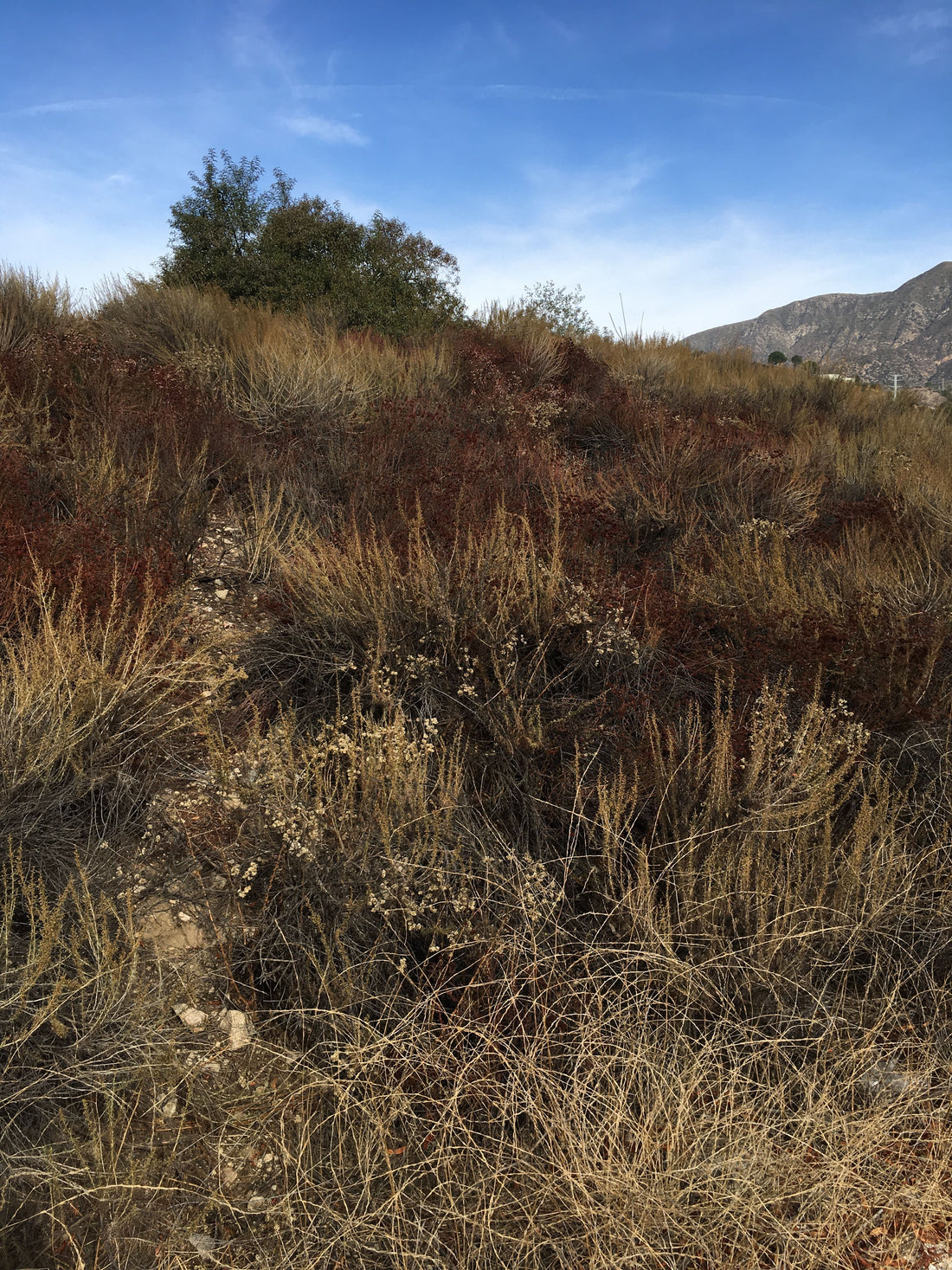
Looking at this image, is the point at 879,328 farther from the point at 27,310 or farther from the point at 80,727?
the point at 80,727

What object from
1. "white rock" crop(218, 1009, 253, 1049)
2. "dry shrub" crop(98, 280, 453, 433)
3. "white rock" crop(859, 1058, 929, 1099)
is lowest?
"white rock" crop(859, 1058, 929, 1099)

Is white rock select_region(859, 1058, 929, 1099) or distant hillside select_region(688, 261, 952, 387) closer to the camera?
white rock select_region(859, 1058, 929, 1099)

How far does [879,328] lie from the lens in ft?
223

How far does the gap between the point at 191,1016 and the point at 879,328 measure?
82297 mm

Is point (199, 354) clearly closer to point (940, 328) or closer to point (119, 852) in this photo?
point (119, 852)

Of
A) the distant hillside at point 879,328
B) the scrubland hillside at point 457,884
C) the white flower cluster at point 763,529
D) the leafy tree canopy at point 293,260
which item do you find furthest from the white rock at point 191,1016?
the distant hillside at point 879,328

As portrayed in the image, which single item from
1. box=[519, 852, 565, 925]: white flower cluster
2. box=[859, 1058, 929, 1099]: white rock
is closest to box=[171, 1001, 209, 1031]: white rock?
box=[519, 852, 565, 925]: white flower cluster

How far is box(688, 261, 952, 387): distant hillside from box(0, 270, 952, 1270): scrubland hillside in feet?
121

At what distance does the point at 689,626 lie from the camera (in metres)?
4.11

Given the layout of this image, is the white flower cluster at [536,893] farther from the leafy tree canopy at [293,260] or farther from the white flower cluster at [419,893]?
the leafy tree canopy at [293,260]

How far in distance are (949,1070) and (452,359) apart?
8033 mm

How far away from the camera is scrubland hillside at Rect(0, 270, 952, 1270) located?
1838 mm

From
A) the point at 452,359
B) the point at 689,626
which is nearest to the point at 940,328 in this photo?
the point at 452,359

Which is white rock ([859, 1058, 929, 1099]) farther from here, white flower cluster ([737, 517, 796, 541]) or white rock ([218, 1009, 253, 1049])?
white flower cluster ([737, 517, 796, 541])
